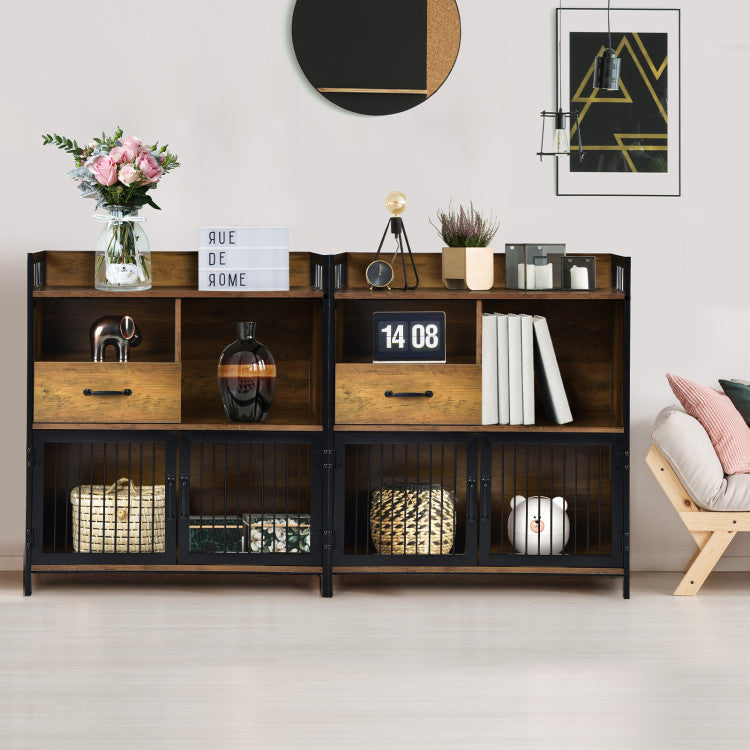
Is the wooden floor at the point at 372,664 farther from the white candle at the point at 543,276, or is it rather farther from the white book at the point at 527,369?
the white candle at the point at 543,276

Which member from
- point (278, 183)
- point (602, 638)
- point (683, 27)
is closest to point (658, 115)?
point (683, 27)

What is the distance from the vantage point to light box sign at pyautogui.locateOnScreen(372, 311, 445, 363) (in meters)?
→ 3.78

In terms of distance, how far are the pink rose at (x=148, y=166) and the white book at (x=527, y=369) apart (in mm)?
1394

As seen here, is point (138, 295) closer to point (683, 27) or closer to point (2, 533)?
point (2, 533)

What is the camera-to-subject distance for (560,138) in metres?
3.97

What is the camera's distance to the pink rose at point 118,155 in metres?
3.70

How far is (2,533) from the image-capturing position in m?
4.26

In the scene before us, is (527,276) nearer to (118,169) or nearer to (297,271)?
(297,271)

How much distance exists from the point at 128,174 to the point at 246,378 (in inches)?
32.2

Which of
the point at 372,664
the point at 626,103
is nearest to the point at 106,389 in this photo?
the point at 372,664

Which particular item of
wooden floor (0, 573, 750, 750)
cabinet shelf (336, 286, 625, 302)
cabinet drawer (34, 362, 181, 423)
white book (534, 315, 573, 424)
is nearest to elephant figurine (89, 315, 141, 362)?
cabinet drawer (34, 362, 181, 423)

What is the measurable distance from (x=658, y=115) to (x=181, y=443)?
2.26 meters

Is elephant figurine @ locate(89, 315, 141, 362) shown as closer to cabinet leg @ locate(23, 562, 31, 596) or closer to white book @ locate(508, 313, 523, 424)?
cabinet leg @ locate(23, 562, 31, 596)

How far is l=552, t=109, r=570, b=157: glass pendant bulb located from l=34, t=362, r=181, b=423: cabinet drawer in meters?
1.62
